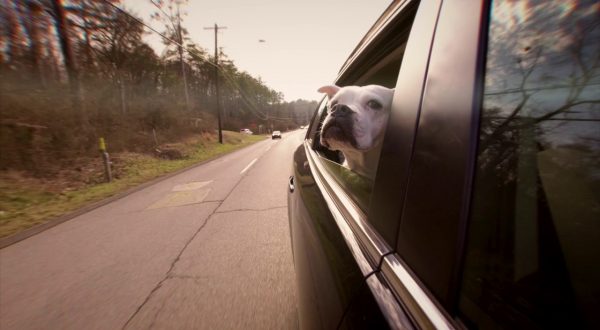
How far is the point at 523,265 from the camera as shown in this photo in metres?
0.44

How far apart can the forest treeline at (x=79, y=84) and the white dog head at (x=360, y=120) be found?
32.0ft

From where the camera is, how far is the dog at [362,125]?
5.10ft

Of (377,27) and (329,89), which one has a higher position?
(377,27)

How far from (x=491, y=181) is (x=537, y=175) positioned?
0.07 meters

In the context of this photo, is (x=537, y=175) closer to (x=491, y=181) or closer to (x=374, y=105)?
(x=491, y=181)

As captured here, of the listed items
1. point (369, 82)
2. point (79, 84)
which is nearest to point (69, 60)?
point (79, 84)

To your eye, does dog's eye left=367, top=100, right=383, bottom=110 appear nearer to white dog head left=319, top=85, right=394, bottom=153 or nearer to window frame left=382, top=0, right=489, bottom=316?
white dog head left=319, top=85, right=394, bottom=153

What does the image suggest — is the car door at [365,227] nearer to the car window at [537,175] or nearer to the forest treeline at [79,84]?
the car window at [537,175]

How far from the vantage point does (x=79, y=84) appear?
1273 cm

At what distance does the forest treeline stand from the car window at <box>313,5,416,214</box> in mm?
9245

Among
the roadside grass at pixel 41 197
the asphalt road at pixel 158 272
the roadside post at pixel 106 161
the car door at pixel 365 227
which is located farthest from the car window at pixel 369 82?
the roadside post at pixel 106 161

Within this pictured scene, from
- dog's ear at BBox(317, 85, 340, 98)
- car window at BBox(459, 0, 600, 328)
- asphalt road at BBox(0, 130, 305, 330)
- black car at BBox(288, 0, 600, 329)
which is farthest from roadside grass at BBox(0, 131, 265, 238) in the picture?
car window at BBox(459, 0, 600, 328)

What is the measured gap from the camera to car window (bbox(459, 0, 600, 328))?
1.26 ft

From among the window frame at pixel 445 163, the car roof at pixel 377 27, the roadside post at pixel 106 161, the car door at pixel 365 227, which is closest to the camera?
the window frame at pixel 445 163
